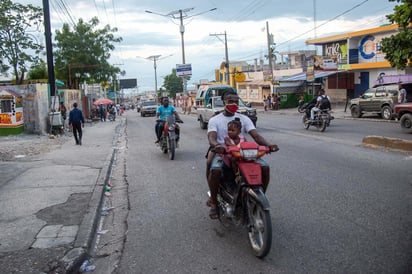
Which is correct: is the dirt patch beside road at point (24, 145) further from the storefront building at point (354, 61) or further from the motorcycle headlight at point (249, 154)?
the storefront building at point (354, 61)

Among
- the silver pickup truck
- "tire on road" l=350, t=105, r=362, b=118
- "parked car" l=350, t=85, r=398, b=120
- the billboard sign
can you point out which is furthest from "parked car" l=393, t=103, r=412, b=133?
the billboard sign

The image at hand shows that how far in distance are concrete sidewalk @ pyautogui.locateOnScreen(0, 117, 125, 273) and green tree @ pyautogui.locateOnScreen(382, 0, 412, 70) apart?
8.08 metres

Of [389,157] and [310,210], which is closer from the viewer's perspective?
[310,210]

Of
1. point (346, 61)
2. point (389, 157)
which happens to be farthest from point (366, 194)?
point (346, 61)

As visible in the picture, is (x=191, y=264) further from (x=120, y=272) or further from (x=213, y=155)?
(x=213, y=155)

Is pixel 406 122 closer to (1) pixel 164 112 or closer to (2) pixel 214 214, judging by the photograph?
(1) pixel 164 112

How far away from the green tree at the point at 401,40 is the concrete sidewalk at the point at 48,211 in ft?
26.5

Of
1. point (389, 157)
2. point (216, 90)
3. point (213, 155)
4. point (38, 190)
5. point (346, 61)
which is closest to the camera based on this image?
point (213, 155)

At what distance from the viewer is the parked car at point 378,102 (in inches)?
933

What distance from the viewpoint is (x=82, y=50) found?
39.1 metres

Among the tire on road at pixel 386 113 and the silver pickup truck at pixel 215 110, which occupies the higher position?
the silver pickup truck at pixel 215 110

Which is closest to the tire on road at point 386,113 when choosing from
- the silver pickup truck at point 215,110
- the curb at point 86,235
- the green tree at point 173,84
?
the silver pickup truck at point 215,110

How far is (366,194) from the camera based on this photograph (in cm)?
715

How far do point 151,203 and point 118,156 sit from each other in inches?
274
